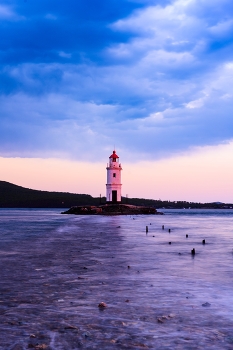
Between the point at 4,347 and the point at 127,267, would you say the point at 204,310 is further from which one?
the point at 127,267

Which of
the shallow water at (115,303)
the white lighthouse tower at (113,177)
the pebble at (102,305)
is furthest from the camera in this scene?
the white lighthouse tower at (113,177)

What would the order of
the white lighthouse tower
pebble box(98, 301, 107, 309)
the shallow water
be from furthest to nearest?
the white lighthouse tower
pebble box(98, 301, 107, 309)
the shallow water

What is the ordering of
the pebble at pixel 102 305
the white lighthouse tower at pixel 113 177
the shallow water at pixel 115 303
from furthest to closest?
1. the white lighthouse tower at pixel 113 177
2. the pebble at pixel 102 305
3. the shallow water at pixel 115 303

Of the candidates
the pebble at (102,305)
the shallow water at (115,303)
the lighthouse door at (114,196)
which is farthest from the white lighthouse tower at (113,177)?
the pebble at (102,305)

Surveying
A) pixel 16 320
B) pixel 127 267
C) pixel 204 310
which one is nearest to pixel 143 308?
pixel 204 310

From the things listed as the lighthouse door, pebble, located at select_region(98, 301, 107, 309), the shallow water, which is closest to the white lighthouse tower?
the lighthouse door

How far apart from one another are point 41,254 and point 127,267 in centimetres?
741

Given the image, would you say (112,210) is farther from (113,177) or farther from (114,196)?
(113,177)

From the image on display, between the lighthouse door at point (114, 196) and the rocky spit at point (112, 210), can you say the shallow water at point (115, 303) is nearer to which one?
the lighthouse door at point (114, 196)

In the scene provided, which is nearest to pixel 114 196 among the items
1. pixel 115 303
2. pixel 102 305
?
pixel 115 303

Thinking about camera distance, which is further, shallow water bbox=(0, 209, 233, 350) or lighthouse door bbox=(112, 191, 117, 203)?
lighthouse door bbox=(112, 191, 117, 203)

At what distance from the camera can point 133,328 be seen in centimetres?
1007

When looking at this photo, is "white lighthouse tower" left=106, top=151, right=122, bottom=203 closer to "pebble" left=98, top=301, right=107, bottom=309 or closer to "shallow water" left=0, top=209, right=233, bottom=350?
"shallow water" left=0, top=209, right=233, bottom=350

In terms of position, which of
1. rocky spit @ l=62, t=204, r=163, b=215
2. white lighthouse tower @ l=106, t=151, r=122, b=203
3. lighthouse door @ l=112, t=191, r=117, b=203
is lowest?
rocky spit @ l=62, t=204, r=163, b=215
